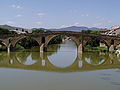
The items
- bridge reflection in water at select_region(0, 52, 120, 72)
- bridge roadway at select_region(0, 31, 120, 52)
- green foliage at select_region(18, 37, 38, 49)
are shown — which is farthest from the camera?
A: green foliage at select_region(18, 37, 38, 49)

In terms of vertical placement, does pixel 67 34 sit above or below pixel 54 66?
above

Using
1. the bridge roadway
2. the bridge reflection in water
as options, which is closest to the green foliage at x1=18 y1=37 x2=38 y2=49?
the bridge roadway

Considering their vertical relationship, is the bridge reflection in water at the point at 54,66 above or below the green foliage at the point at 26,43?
below

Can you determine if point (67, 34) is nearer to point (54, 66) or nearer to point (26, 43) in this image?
point (26, 43)

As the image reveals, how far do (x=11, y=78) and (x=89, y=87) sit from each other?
549 cm

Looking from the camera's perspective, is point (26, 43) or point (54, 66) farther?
point (26, 43)

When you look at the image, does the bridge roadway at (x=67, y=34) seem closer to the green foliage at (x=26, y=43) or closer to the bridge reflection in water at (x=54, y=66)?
A: the green foliage at (x=26, y=43)

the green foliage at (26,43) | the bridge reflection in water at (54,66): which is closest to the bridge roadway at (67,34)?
the green foliage at (26,43)

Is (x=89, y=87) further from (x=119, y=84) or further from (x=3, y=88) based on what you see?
(x=3, y=88)

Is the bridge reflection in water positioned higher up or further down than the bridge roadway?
further down

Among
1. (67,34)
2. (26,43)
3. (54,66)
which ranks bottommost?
(54,66)

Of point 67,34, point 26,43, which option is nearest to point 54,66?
point 67,34

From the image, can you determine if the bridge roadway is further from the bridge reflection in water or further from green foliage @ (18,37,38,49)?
the bridge reflection in water

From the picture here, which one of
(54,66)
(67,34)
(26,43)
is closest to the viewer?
(54,66)
